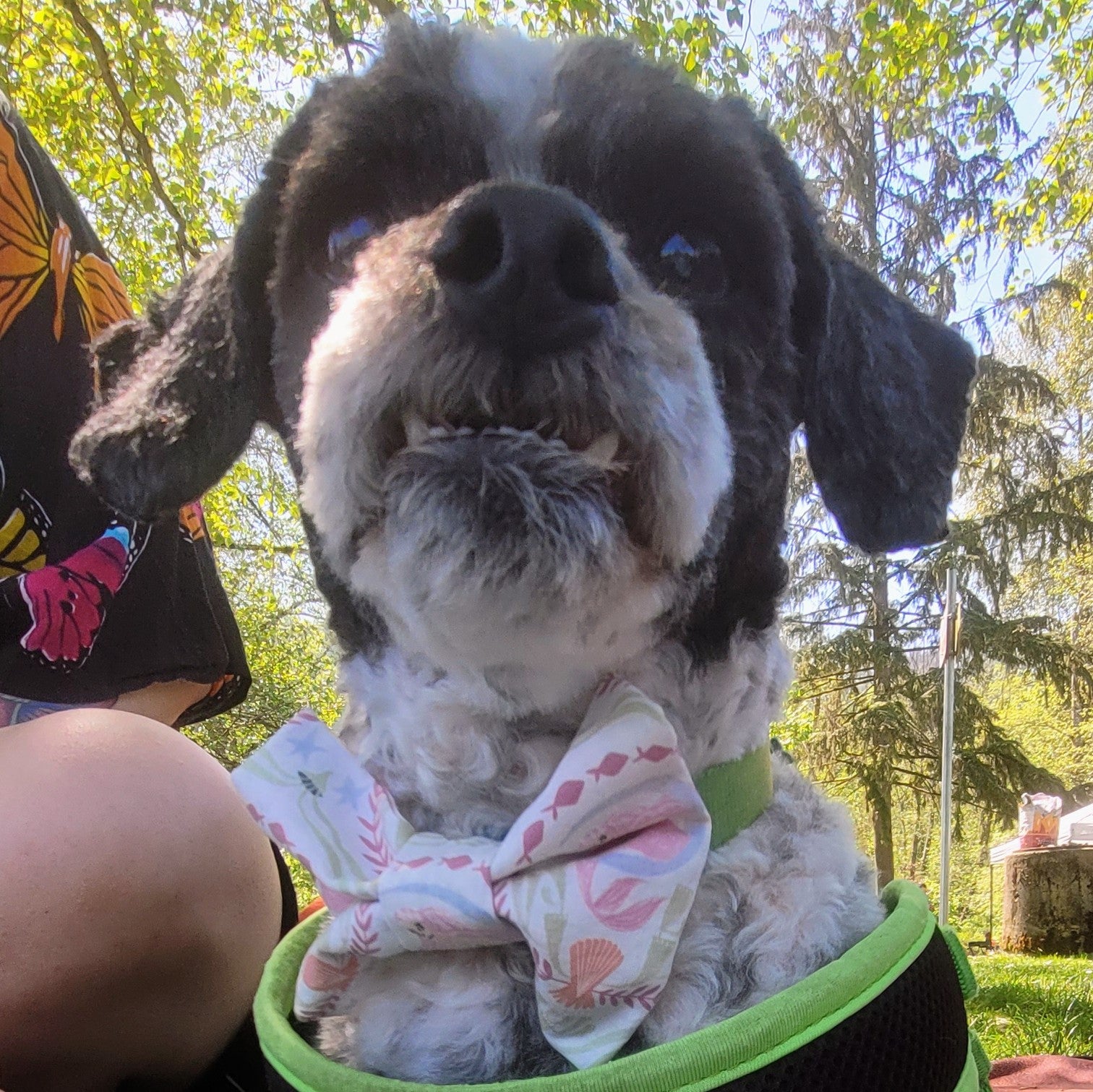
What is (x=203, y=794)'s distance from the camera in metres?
1.05

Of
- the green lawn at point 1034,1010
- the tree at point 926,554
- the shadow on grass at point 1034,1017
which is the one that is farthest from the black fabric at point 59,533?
Answer: the tree at point 926,554

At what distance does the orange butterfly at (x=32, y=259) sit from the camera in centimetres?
115

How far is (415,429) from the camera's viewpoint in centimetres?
66

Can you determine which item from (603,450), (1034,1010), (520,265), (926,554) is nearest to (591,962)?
(603,450)

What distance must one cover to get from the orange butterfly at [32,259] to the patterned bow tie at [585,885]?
0.84 meters

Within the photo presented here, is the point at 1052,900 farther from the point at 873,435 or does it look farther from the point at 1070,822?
the point at 873,435

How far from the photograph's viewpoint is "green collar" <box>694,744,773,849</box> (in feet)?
2.58

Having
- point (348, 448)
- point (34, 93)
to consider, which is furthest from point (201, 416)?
point (34, 93)

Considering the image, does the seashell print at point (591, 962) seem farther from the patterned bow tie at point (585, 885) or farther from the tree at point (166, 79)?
the tree at point (166, 79)

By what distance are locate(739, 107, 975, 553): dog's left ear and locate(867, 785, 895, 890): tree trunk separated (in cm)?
644

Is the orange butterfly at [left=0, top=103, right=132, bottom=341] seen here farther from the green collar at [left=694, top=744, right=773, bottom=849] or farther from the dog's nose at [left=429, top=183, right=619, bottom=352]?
the green collar at [left=694, top=744, right=773, bottom=849]

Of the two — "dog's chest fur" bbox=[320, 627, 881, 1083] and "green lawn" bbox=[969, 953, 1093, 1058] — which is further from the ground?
"dog's chest fur" bbox=[320, 627, 881, 1083]

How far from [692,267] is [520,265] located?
Result: 0.81ft

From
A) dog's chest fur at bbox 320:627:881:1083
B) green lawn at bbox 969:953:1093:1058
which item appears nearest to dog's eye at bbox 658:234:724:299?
dog's chest fur at bbox 320:627:881:1083
